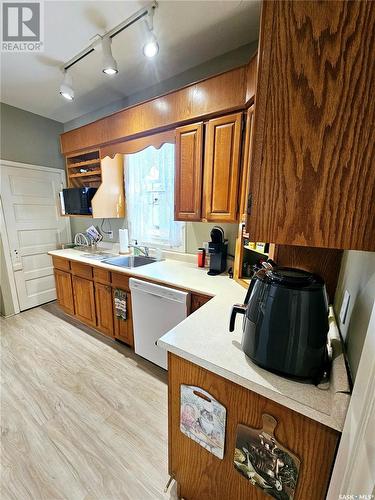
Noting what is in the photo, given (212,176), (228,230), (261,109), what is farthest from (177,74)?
(261,109)

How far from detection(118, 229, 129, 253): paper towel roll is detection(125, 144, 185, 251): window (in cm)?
11

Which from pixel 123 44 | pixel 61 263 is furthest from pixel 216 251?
pixel 61 263

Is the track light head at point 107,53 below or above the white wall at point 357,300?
above

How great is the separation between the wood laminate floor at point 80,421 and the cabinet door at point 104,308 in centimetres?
17

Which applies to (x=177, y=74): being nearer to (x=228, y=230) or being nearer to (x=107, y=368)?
(x=228, y=230)

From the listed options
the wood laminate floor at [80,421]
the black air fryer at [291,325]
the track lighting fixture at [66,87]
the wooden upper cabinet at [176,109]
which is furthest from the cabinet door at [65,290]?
the black air fryer at [291,325]

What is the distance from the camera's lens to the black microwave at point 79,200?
2646 mm

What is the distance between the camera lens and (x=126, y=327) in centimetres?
211

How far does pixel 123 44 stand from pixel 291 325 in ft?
7.49

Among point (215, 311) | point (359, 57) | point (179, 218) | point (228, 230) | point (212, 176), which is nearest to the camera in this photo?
point (359, 57)

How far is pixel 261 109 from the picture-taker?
1.85 feet

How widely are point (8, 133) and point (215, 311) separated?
3.41 m

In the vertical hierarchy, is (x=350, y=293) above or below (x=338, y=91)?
below

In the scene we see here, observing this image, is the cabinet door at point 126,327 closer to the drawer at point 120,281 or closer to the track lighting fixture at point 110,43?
the drawer at point 120,281
